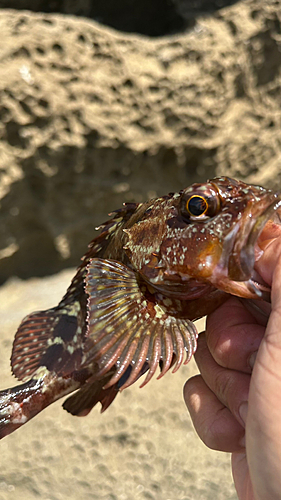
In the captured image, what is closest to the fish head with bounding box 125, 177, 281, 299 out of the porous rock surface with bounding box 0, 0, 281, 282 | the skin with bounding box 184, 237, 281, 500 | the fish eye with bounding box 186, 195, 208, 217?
the fish eye with bounding box 186, 195, 208, 217

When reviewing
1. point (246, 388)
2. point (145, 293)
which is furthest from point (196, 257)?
point (246, 388)

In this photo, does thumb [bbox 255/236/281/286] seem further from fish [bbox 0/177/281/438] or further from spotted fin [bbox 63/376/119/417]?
spotted fin [bbox 63/376/119/417]

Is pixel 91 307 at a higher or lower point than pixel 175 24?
lower

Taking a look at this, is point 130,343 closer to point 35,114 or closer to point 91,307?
point 91,307

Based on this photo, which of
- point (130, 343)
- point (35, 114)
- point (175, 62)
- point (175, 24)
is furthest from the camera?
point (175, 24)

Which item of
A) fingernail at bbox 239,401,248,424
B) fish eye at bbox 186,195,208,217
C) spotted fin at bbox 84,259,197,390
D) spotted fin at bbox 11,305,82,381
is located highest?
fish eye at bbox 186,195,208,217

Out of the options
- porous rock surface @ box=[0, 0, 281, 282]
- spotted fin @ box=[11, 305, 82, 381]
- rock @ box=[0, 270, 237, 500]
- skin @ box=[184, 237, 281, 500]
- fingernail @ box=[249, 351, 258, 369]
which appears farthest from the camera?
porous rock surface @ box=[0, 0, 281, 282]

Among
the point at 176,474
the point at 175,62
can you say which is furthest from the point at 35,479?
the point at 175,62
